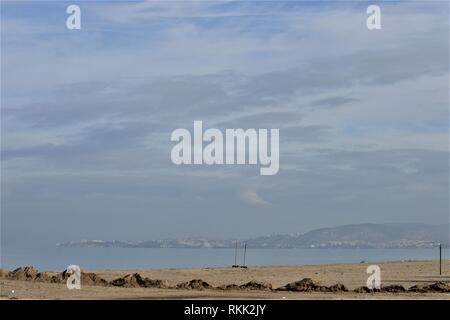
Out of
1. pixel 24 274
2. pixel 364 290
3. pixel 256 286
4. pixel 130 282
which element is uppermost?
pixel 24 274

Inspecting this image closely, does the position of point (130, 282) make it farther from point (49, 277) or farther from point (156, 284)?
point (49, 277)

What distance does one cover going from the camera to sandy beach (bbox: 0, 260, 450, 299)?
3500 cm

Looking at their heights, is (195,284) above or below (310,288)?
above

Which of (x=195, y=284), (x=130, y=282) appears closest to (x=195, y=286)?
(x=195, y=284)

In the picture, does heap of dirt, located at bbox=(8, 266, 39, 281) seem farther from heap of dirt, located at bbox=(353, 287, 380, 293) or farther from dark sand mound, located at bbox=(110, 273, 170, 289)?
heap of dirt, located at bbox=(353, 287, 380, 293)

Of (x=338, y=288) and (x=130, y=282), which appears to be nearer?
(x=338, y=288)

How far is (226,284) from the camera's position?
1687 inches

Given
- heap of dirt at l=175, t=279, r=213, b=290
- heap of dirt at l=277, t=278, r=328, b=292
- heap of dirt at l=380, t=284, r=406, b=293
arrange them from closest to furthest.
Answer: heap of dirt at l=380, t=284, r=406, b=293 → heap of dirt at l=277, t=278, r=328, b=292 → heap of dirt at l=175, t=279, r=213, b=290

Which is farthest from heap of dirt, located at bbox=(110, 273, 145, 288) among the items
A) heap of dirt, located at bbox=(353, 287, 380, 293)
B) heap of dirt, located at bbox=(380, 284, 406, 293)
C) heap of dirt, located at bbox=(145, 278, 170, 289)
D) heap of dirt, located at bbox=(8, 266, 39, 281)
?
heap of dirt, located at bbox=(380, 284, 406, 293)
